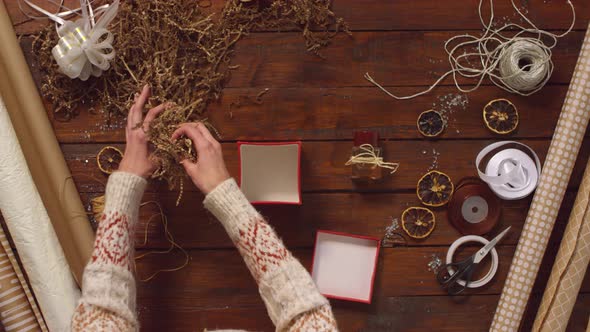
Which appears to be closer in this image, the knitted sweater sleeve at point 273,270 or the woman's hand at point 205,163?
the knitted sweater sleeve at point 273,270

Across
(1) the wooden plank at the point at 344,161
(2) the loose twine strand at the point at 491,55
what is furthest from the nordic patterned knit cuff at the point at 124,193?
(2) the loose twine strand at the point at 491,55

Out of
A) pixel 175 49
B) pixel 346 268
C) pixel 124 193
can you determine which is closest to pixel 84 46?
pixel 175 49

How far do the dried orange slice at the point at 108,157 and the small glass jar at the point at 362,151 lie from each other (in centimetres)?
72

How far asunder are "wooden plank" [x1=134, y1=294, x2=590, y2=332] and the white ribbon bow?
718 mm

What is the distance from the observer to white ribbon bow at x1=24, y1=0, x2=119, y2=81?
1.37 metres

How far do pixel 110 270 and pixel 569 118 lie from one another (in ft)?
4.24

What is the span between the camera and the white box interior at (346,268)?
1505mm

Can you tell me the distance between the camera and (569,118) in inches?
55.1

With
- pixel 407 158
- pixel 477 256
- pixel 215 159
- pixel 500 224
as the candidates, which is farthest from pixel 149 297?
pixel 500 224

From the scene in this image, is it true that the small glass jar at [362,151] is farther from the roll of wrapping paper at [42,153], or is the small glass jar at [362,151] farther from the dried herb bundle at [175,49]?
the roll of wrapping paper at [42,153]

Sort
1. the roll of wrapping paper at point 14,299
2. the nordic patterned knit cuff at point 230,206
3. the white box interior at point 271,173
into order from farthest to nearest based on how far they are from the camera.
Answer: the white box interior at point 271,173 → the roll of wrapping paper at point 14,299 → the nordic patterned knit cuff at point 230,206

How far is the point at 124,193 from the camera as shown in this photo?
4.07ft

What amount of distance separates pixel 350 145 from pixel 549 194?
587 mm

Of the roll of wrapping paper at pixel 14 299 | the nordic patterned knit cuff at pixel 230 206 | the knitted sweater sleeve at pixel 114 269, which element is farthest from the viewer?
the roll of wrapping paper at pixel 14 299
